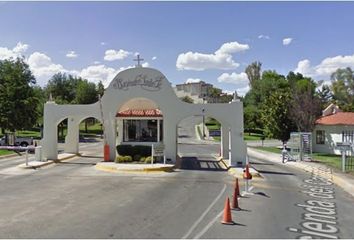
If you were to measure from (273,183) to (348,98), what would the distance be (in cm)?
8326

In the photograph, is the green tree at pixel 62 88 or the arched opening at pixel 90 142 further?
the green tree at pixel 62 88

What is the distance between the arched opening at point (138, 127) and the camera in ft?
89.6

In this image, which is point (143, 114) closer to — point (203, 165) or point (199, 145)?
point (203, 165)

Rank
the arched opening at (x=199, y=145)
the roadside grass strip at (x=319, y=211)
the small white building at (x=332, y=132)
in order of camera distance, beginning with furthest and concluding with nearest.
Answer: the small white building at (x=332, y=132)
the arched opening at (x=199, y=145)
the roadside grass strip at (x=319, y=211)

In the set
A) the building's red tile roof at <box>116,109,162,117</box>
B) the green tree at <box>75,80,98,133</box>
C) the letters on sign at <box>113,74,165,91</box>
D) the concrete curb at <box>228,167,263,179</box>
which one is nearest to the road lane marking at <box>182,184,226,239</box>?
the concrete curb at <box>228,167,263,179</box>

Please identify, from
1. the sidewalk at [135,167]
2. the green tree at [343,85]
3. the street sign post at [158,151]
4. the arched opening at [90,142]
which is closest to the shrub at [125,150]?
the sidewalk at [135,167]

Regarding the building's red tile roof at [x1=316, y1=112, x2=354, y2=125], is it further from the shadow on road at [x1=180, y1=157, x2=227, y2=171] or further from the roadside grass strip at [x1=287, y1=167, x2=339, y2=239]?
the roadside grass strip at [x1=287, y1=167, x2=339, y2=239]

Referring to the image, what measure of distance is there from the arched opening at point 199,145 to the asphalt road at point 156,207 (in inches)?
218

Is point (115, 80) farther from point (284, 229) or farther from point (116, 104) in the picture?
point (284, 229)

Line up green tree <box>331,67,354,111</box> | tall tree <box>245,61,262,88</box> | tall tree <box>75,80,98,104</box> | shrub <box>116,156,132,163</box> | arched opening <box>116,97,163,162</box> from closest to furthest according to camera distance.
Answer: shrub <box>116,156,132,163</box>
arched opening <box>116,97,163,162</box>
tall tree <box>75,80,98,104</box>
green tree <box>331,67,354,111</box>
tall tree <box>245,61,262,88</box>

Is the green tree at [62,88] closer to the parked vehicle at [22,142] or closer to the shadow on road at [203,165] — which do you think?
the parked vehicle at [22,142]

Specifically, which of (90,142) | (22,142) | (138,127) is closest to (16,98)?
(22,142)

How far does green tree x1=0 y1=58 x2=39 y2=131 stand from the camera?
46719 mm

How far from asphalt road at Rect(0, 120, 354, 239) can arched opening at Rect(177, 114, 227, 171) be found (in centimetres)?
555
